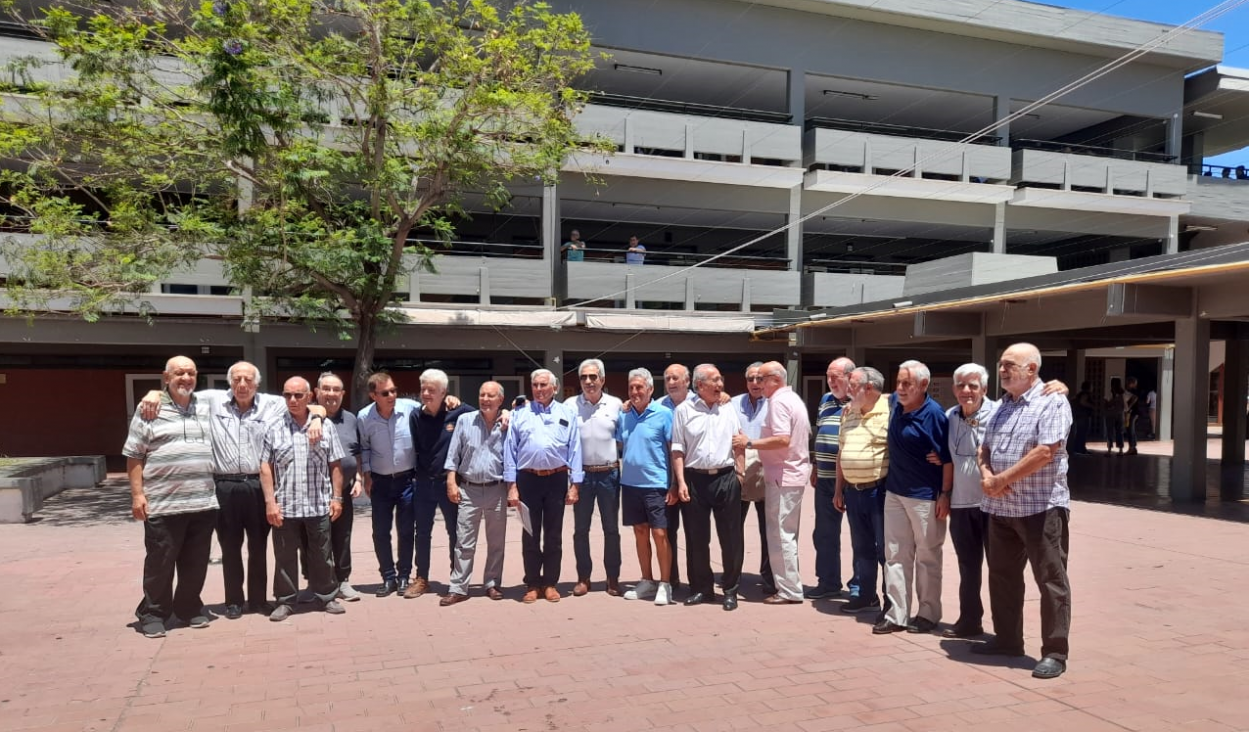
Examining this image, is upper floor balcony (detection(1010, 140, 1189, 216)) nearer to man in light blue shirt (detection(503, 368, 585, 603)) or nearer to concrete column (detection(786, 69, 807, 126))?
concrete column (detection(786, 69, 807, 126))

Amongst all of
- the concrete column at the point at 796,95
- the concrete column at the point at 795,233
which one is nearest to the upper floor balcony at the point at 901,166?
the concrete column at the point at 795,233

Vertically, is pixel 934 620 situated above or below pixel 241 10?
below

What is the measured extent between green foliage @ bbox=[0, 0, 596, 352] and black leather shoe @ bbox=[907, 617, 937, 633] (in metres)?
7.97

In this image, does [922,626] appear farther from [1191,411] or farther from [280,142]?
[280,142]

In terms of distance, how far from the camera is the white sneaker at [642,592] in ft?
20.1

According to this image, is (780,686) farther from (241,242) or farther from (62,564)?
(241,242)

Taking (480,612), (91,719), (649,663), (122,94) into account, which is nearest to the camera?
(91,719)

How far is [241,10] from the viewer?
966 centimetres

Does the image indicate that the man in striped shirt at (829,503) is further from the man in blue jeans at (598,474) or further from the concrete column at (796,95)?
the concrete column at (796,95)

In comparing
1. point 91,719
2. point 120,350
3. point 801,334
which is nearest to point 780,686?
point 91,719

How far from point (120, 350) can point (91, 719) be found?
16139 millimetres

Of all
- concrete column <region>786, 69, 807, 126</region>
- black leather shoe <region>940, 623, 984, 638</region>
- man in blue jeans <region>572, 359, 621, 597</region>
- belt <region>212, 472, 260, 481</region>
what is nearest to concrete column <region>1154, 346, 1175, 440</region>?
concrete column <region>786, 69, 807, 126</region>

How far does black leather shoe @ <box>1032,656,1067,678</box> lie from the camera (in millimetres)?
4348

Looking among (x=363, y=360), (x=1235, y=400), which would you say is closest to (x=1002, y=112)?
(x=1235, y=400)
